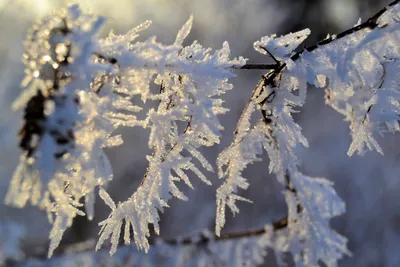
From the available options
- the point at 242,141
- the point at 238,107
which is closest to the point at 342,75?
the point at 242,141

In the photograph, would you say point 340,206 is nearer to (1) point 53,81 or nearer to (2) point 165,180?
(2) point 165,180

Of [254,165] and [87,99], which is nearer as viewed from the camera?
[87,99]

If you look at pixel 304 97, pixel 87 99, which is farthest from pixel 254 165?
pixel 87 99

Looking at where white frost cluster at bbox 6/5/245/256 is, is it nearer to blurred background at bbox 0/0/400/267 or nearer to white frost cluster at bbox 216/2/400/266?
white frost cluster at bbox 216/2/400/266

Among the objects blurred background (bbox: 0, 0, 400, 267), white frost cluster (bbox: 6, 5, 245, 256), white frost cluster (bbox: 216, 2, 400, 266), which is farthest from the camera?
blurred background (bbox: 0, 0, 400, 267)

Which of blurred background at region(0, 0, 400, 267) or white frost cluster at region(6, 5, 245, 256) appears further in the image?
blurred background at region(0, 0, 400, 267)

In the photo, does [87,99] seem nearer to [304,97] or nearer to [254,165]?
[304,97]

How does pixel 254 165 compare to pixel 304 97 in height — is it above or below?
above

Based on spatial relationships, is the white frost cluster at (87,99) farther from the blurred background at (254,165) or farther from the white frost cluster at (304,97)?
the blurred background at (254,165)

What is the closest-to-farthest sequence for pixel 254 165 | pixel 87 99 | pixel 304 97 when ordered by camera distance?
pixel 87 99
pixel 304 97
pixel 254 165

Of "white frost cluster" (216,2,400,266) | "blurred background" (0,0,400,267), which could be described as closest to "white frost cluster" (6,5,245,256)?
"white frost cluster" (216,2,400,266)
